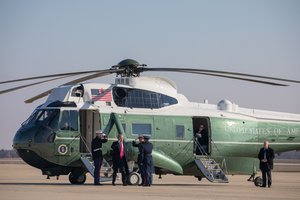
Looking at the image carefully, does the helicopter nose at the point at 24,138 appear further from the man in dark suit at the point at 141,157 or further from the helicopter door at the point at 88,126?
the man in dark suit at the point at 141,157

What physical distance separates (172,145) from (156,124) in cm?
99

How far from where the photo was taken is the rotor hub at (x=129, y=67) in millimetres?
26844

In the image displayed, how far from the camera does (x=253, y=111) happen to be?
2920 cm

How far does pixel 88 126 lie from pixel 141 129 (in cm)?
189

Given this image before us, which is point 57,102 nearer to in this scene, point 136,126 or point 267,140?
point 136,126

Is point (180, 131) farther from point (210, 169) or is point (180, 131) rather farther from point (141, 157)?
point (141, 157)

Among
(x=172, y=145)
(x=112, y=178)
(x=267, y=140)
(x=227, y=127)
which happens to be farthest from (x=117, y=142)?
(x=267, y=140)

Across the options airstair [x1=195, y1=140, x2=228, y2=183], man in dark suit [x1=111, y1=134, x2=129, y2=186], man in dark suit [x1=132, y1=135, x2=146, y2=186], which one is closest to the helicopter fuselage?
airstair [x1=195, y1=140, x2=228, y2=183]

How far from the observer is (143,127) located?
2669 centimetres

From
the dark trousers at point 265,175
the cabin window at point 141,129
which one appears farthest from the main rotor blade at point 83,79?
the dark trousers at point 265,175

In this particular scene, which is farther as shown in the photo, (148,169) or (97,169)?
(148,169)

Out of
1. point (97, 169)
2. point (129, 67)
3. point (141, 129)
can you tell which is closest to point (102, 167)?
point (97, 169)

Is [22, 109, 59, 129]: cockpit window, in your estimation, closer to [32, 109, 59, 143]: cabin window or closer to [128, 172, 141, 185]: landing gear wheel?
[32, 109, 59, 143]: cabin window

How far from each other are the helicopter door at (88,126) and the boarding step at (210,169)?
157 inches
